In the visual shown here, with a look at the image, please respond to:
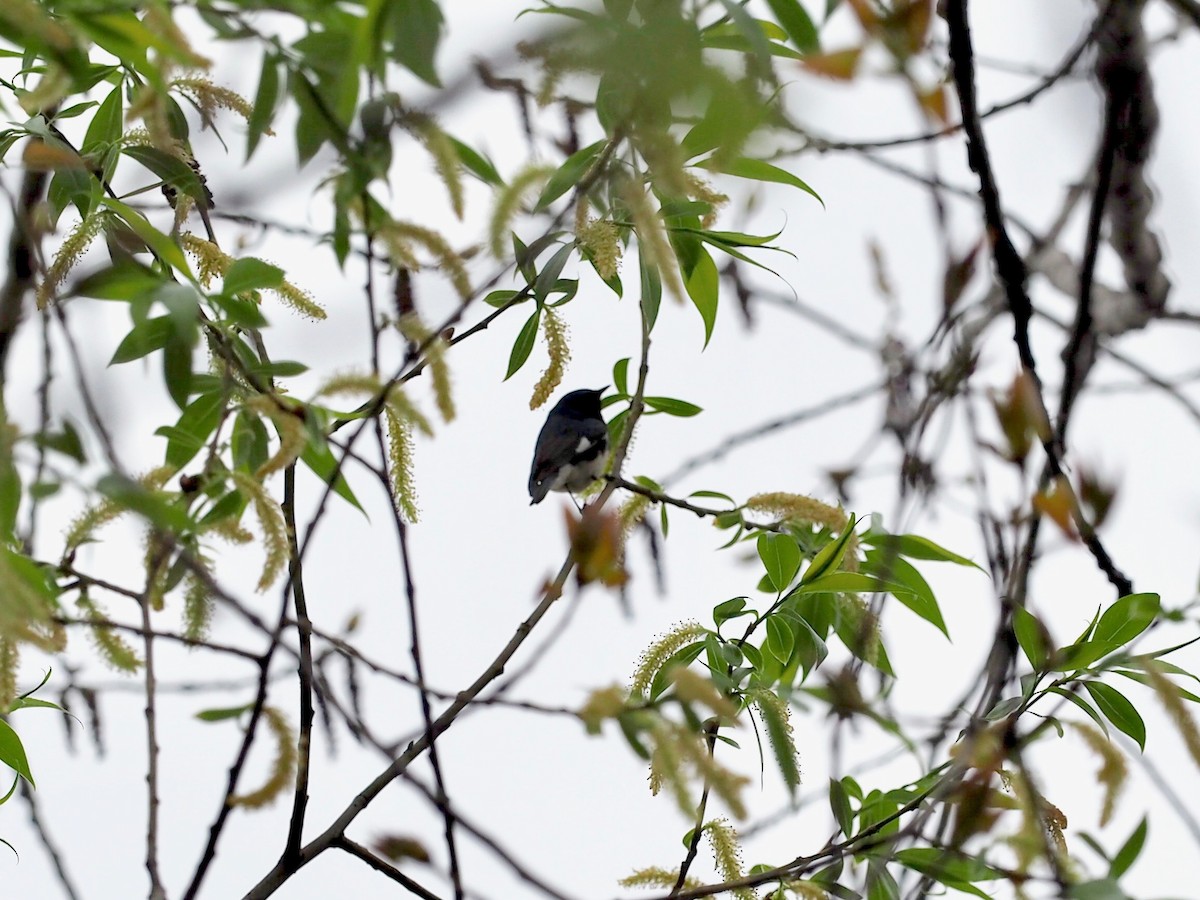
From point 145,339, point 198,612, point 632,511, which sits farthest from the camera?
point 632,511

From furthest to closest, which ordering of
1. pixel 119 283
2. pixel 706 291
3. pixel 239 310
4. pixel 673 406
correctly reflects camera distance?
1. pixel 673 406
2. pixel 706 291
3. pixel 239 310
4. pixel 119 283

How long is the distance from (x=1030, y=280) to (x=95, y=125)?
156 cm

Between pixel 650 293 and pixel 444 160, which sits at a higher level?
pixel 650 293

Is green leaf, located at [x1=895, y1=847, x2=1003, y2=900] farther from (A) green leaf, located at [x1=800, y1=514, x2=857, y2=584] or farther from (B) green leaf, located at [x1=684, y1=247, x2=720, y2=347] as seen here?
(B) green leaf, located at [x1=684, y1=247, x2=720, y2=347]

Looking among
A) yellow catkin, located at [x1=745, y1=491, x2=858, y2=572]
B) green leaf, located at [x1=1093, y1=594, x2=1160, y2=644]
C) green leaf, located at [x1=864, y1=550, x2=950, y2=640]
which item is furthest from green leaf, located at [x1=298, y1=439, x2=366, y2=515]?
green leaf, located at [x1=1093, y1=594, x2=1160, y2=644]

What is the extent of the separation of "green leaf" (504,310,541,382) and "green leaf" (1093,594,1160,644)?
3.28 feet

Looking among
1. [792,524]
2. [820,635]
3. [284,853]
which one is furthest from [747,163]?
[284,853]

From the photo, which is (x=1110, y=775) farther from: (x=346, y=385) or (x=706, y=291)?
A: (x=706, y=291)

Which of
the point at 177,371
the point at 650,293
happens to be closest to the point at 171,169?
the point at 177,371

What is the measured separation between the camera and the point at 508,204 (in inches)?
48.3

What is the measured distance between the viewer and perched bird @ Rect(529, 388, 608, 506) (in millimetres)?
4113

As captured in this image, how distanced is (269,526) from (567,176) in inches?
36.2

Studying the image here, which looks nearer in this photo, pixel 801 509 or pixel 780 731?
pixel 780 731

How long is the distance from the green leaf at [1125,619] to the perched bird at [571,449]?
2133 millimetres
